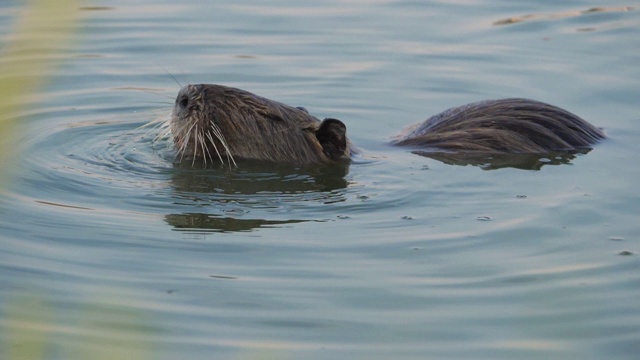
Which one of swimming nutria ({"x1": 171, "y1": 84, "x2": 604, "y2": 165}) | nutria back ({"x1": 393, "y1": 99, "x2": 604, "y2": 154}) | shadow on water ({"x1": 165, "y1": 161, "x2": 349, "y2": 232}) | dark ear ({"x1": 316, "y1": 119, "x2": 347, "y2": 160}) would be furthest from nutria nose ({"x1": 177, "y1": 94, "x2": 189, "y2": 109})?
nutria back ({"x1": 393, "y1": 99, "x2": 604, "y2": 154})

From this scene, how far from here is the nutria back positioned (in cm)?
672

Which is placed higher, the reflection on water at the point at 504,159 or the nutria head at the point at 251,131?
the nutria head at the point at 251,131

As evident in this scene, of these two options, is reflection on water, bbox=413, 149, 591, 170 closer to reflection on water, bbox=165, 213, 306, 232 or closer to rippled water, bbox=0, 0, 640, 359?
rippled water, bbox=0, 0, 640, 359

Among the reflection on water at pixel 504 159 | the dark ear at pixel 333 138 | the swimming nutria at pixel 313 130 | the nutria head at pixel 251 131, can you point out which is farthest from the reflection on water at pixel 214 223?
the reflection on water at pixel 504 159

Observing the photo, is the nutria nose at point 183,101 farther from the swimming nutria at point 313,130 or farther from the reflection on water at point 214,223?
the reflection on water at point 214,223

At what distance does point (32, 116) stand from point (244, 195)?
7.55 feet

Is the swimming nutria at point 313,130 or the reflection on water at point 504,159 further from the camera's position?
the reflection on water at point 504,159

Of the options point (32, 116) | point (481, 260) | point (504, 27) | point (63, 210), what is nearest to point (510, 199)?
point (481, 260)

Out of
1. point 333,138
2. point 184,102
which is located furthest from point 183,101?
point 333,138

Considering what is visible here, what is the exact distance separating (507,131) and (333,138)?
1.15 metres

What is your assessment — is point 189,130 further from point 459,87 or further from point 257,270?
point 459,87

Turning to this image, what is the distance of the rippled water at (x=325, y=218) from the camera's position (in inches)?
150

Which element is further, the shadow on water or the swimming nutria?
the swimming nutria

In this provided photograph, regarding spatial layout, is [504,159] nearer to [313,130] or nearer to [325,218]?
[313,130]
